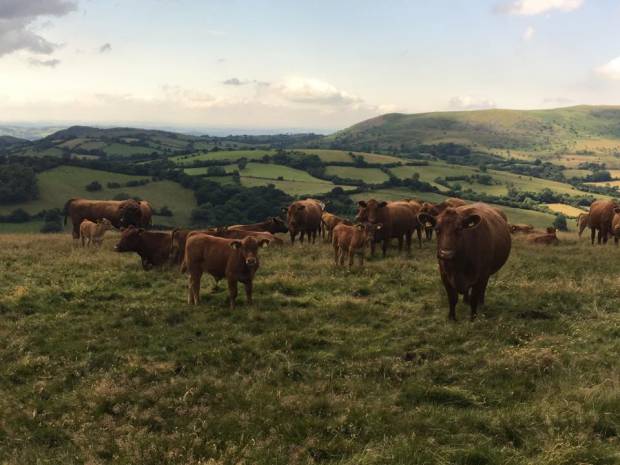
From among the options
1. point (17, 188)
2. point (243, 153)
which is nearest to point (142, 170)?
point (17, 188)

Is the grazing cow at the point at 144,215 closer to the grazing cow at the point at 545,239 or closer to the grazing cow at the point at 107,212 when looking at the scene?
the grazing cow at the point at 107,212

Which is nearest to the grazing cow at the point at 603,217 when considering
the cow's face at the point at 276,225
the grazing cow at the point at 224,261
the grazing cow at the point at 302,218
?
the grazing cow at the point at 302,218

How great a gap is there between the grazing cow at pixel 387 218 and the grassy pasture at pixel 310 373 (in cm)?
498

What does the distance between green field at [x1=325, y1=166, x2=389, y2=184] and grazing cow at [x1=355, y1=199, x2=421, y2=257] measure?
322ft

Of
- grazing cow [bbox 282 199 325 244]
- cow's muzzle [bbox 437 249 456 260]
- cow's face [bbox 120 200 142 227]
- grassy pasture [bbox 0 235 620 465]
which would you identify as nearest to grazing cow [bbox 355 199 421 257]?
grassy pasture [bbox 0 235 620 465]

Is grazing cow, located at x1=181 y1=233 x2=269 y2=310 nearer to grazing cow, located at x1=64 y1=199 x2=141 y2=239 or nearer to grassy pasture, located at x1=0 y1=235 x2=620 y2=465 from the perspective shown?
grassy pasture, located at x1=0 y1=235 x2=620 y2=465

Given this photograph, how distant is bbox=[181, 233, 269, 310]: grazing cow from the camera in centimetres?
1297

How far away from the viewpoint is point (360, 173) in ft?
433

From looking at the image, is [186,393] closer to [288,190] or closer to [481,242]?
[481,242]

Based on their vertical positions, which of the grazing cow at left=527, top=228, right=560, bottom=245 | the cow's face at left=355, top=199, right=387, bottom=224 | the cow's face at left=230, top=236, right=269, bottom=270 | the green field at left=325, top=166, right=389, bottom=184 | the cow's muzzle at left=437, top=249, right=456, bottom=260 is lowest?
the grazing cow at left=527, top=228, right=560, bottom=245

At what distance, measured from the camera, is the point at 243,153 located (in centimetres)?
15588

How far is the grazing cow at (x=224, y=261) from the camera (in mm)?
12969

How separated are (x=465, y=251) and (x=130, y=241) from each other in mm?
12615

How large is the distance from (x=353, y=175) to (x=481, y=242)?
118183mm
